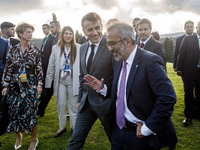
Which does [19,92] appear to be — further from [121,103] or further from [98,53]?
[121,103]

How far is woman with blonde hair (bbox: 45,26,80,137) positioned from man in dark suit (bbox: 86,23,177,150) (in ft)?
6.98

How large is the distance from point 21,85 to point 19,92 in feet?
0.50

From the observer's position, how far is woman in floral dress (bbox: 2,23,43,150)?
3.18 metres

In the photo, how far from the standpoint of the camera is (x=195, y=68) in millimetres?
4527

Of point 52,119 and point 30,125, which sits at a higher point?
point 30,125

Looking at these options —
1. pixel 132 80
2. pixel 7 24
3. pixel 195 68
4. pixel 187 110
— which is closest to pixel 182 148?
pixel 187 110

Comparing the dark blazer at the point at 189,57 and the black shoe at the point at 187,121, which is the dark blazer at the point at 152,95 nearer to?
the black shoe at the point at 187,121

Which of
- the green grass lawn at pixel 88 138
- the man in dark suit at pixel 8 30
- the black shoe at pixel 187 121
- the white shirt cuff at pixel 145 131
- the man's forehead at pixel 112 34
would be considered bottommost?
the green grass lawn at pixel 88 138

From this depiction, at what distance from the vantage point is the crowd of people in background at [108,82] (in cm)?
158

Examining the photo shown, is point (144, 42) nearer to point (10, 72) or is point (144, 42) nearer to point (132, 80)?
point (132, 80)

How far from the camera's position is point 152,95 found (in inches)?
64.3

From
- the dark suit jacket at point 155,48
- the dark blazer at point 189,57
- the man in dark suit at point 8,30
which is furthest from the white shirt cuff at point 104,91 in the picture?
the man in dark suit at point 8,30

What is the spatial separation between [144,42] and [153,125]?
9.07ft

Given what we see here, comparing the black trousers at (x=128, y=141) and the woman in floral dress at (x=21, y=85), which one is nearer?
the black trousers at (x=128, y=141)
